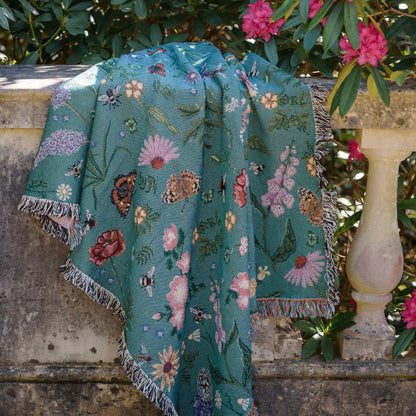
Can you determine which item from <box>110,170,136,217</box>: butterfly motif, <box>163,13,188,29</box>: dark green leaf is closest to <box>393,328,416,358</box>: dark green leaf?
<box>110,170,136,217</box>: butterfly motif

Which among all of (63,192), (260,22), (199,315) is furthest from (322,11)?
(199,315)

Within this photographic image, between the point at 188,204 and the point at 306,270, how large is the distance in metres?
0.43

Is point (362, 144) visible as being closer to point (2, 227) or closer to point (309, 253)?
point (309, 253)

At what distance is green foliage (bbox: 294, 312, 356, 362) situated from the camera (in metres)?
1.91

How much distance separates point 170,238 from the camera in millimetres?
1689

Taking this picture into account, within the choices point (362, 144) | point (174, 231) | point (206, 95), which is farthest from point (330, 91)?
point (174, 231)

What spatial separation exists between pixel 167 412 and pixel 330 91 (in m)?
1.07

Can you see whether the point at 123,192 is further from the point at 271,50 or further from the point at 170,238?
the point at 271,50

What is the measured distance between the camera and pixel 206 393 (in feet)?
6.06

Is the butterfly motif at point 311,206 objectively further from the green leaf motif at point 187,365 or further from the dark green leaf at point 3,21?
the dark green leaf at point 3,21

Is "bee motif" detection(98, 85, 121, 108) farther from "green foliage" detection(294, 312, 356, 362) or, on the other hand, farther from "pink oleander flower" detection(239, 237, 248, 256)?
"green foliage" detection(294, 312, 356, 362)

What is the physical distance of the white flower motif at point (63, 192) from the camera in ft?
5.39

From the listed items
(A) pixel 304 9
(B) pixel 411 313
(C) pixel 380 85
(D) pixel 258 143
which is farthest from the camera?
(B) pixel 411 313

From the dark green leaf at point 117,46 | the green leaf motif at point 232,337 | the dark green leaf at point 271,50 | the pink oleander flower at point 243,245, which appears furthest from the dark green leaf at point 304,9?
the dark green leaf at point 117,46
